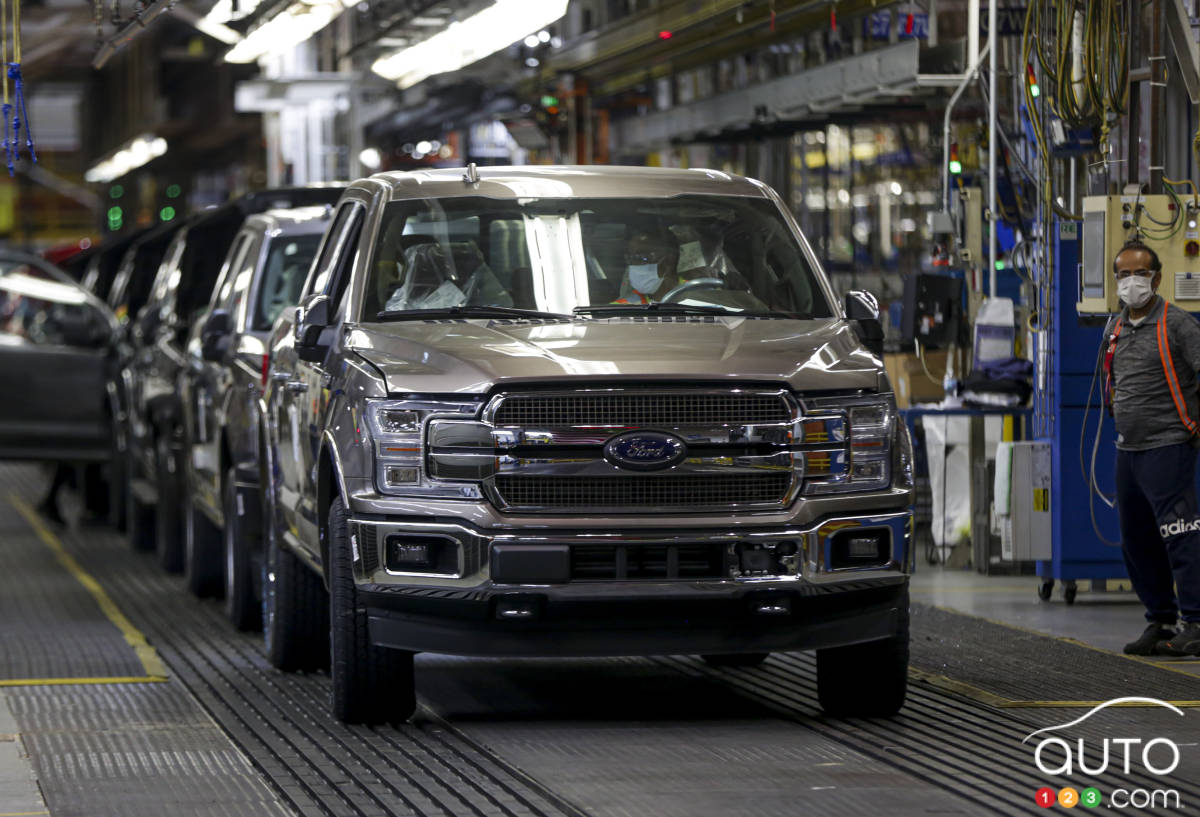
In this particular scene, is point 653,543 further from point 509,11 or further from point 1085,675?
point 509,11

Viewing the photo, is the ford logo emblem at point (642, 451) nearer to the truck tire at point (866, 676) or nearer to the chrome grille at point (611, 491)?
the chrome grille at point (611, 491)

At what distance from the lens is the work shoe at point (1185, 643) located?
10008 mm

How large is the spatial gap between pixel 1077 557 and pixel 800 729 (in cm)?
442

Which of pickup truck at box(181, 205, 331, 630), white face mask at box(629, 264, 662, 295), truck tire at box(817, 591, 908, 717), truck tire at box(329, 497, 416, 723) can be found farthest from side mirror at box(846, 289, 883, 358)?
pickup truck at box(181, 205, 331, 630)

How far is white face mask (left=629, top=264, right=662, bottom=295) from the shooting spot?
8.63 metres

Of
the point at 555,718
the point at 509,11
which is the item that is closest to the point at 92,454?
the point at 509,11

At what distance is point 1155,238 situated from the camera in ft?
37.4

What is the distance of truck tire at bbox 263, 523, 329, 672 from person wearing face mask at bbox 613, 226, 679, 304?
7.27 feet

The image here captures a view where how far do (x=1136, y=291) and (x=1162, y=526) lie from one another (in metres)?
1.09

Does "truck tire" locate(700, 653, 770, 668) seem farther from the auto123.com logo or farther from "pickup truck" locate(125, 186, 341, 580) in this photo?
"pickup truck" locate(125, 186, 341, 580)

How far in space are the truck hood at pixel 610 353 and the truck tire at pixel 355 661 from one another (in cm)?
65

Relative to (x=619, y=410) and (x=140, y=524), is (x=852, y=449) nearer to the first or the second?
(x=619, y=410)

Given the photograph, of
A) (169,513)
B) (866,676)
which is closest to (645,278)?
(866,676)

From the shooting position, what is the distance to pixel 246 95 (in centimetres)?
2680
